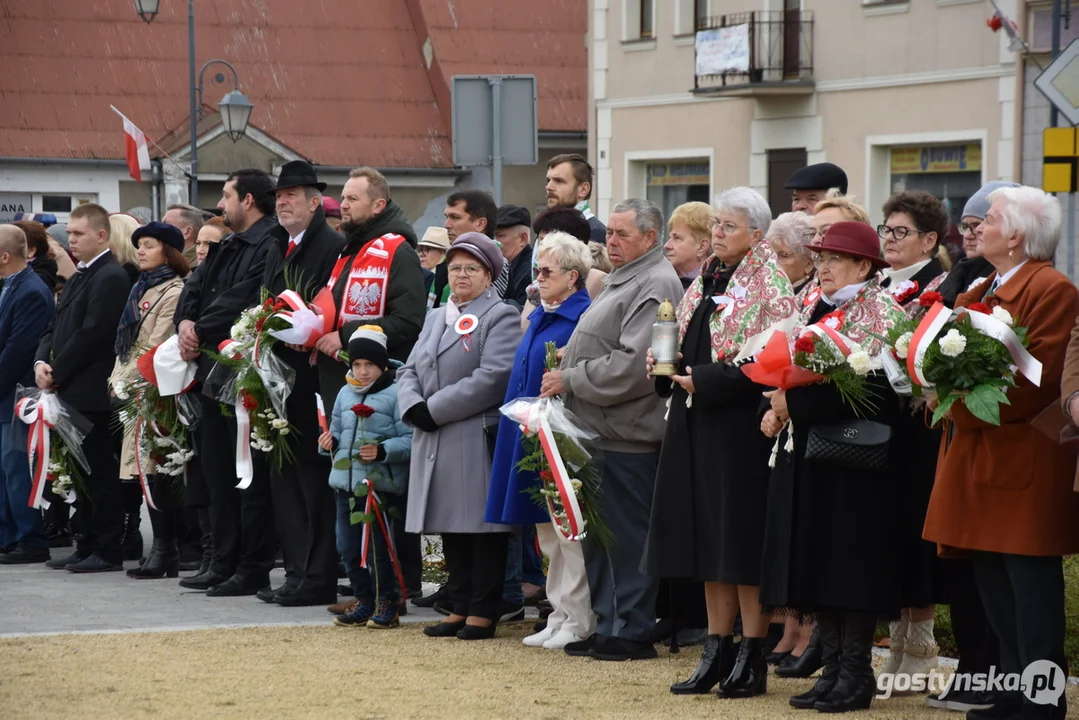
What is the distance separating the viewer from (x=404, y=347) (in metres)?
9.70

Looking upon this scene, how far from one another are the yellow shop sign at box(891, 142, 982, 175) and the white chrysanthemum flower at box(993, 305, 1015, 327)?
769 inches

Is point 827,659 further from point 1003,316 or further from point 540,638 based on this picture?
point 540,638

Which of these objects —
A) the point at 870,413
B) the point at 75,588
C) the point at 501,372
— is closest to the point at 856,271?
the point at 870,413

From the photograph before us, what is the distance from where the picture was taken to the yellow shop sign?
25.3 meters

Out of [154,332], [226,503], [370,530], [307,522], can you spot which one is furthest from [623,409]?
[154,332]

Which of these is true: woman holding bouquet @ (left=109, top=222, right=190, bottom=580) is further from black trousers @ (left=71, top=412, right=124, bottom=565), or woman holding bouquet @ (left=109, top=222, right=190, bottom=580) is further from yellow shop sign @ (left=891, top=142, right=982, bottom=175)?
yellow shop sign @ (left=891, top=142, right=982, bottom=175)

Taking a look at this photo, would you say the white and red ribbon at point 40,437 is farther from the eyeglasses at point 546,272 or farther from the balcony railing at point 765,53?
the balcony railing at point 765,53

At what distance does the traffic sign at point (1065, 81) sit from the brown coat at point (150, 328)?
6122mm

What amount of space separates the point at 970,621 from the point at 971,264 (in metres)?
1.57

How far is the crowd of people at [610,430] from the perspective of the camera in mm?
6586

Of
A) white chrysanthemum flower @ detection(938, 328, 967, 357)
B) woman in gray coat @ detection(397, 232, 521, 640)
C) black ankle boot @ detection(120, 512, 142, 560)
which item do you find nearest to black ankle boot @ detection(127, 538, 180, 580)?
black ankle boot @ detection(120, 512, 142, 560)

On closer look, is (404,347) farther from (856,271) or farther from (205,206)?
(205,206)

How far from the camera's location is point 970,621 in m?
7.15

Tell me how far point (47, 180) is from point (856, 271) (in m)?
27.2
